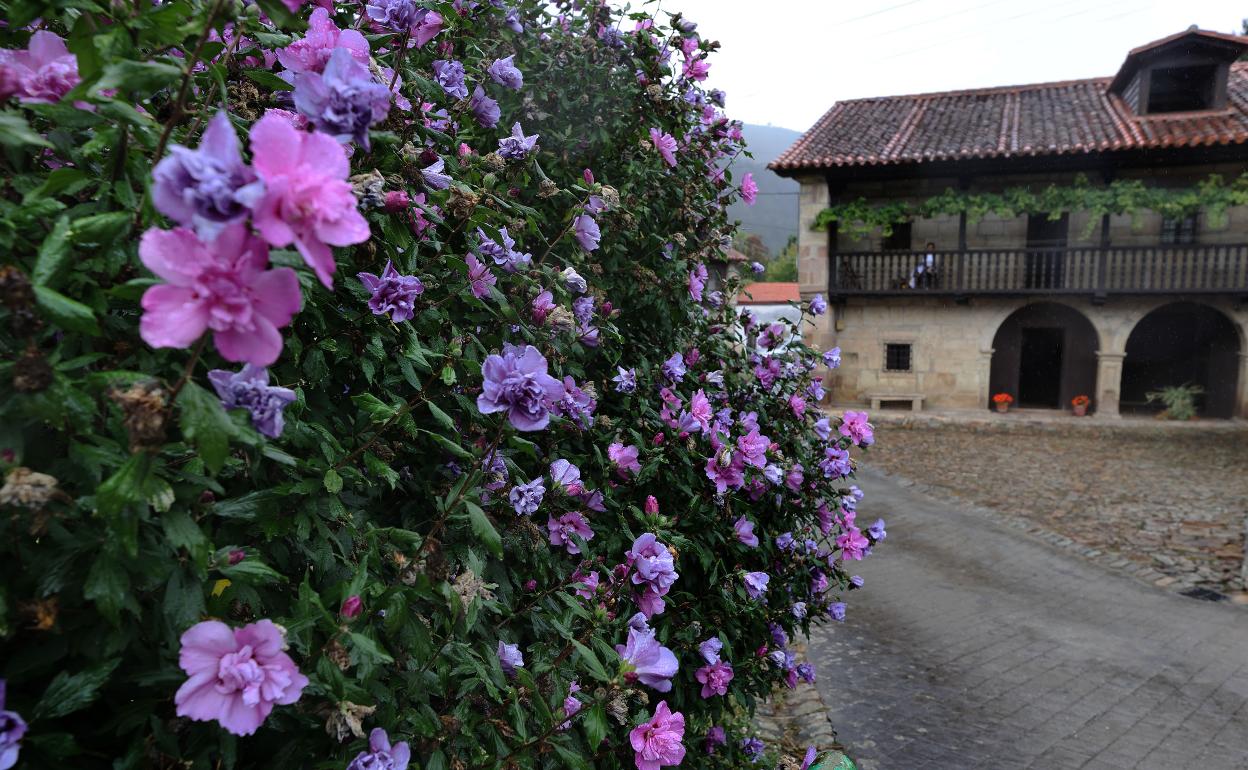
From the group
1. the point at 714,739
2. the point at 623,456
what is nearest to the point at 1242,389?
the point at 714,739

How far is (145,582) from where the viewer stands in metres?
0.86

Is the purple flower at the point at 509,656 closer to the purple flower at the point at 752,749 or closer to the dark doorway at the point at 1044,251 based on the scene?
the purple flower at the point at 752,749

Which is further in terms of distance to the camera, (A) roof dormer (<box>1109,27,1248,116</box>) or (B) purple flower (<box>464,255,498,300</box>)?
(A) roof dormer (<box>1109,27,1248,116</box>)

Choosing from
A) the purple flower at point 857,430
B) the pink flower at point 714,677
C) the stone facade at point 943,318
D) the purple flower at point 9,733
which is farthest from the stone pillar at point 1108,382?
the purple flower at point 9,733

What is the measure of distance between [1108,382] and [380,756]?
1775 centimetres

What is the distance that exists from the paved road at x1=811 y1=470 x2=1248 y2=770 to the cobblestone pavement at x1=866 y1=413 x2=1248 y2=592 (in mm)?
1000

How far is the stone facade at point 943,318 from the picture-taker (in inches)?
606

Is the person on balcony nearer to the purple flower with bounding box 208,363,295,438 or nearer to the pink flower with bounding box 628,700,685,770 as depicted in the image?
the pink flower with bounding box 628,700,685,770

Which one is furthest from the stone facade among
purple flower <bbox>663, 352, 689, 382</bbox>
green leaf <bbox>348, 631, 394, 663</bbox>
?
green leaf <bbox>348, 631, 394, 663</bbox>

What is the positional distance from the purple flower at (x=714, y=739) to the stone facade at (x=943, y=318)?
44.6 feet

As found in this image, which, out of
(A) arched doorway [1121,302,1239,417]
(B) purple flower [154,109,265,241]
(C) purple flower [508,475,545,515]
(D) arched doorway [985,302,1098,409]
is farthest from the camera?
(D) arched doorway [985,302,1098,409]

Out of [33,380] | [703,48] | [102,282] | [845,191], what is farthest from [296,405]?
[845,191]

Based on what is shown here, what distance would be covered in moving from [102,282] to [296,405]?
0.29 m

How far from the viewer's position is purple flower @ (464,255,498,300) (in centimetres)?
153
